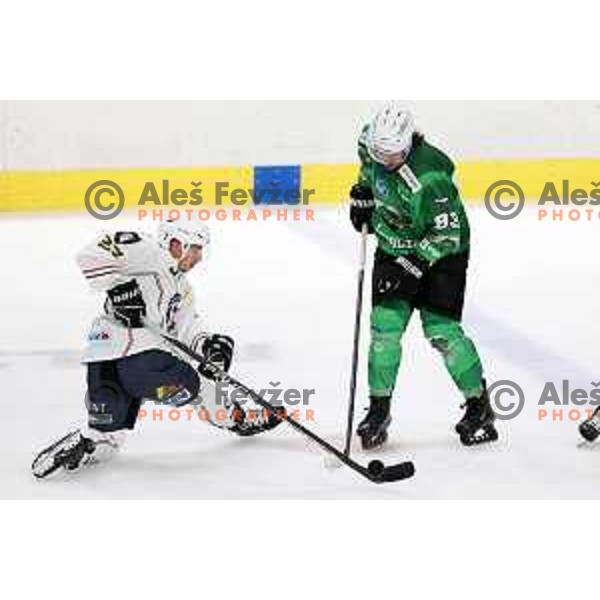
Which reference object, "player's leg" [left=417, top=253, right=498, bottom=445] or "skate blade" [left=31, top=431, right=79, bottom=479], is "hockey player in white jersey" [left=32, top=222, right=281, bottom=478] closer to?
"skate blade" [left=31, top=431, right=79, bottom=479]

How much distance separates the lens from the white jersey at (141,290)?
2929mm

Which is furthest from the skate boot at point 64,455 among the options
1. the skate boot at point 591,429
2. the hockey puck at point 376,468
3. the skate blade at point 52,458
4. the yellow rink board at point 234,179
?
the yellow rink board at point 234,179

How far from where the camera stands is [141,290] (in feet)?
9.94

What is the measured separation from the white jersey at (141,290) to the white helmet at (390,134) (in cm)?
54

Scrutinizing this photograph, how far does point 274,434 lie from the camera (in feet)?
11.4

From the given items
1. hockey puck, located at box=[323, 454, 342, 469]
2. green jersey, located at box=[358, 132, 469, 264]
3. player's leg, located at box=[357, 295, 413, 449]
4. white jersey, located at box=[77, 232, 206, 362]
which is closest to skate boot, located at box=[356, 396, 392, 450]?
player's leg, located at box=[357, 295, 413, 449]

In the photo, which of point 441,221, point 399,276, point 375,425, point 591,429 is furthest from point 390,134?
point 591,429

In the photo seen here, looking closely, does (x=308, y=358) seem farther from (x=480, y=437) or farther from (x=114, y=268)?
(x=114, y=268)

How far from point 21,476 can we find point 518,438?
127 cm

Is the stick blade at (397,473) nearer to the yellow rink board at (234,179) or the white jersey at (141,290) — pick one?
the white jersey at (141,290)

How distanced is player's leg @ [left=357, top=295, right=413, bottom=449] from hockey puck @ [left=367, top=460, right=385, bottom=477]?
0.25m

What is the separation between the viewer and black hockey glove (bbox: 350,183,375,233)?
10.8ft

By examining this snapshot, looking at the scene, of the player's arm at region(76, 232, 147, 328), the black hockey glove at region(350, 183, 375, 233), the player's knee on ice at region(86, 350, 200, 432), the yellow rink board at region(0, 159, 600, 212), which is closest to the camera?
the player's arm at region(76, 232, 147, 328)
